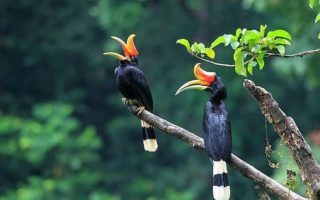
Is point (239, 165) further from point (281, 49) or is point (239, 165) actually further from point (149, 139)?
point (149, 139)

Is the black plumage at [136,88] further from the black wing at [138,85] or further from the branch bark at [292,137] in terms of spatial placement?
the branch bark at [292,137]

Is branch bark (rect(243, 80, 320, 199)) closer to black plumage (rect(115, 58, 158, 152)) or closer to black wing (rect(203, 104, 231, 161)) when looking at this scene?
black wing (rect(203, 104, 231, 161))

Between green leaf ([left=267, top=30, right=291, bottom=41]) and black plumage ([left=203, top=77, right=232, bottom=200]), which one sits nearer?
green leaf ([left=267, top=30, right=291, bottom=41])

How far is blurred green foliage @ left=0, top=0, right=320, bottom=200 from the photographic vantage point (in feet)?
52.2

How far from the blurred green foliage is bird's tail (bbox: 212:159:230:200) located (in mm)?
9274

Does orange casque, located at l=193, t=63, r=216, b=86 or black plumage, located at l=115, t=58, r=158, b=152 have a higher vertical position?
black plumage, located at l=115, t=58, r=158, b=152

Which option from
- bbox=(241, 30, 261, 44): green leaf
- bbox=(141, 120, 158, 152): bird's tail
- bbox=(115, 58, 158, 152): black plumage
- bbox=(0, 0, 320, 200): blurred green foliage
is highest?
bbox=(0, 0, 320, 200): blurred green foliage

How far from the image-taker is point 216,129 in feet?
20.9

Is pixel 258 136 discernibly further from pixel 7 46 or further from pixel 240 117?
pixel 7 46

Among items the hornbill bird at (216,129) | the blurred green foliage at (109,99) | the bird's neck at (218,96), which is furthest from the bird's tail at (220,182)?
the blurred green foliage at (109,99)

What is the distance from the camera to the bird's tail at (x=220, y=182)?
611cm

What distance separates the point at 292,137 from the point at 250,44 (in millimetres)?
532

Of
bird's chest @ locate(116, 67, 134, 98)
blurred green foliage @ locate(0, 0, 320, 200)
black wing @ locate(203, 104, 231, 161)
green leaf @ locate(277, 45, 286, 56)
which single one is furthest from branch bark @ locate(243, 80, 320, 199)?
blurred green foliage @ locate(0, 0, 320, 200)

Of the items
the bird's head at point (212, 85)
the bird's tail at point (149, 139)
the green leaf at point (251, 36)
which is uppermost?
the bird's tail at point (149, 139)
